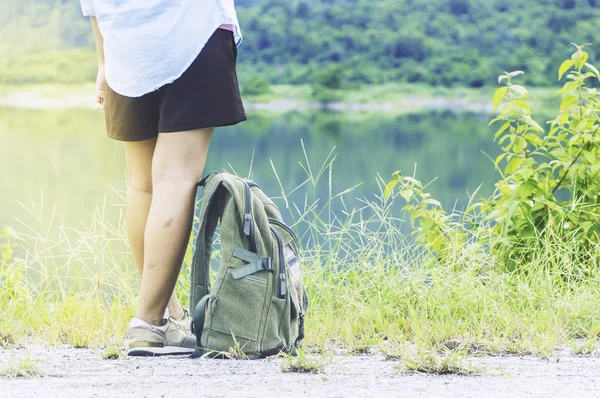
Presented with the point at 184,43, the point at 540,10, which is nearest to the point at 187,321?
the point at 184,43

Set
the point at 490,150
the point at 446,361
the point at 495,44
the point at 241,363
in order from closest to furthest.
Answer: the point at 446,361 < the point at 241,363 < the point at 490,150 < the point at 495,44

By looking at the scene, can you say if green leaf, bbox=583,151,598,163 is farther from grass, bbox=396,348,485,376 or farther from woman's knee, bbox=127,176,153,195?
woman's knee, bbox=127,176,153,195

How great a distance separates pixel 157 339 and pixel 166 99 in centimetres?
60

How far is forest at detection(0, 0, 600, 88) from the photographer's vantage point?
132 feet

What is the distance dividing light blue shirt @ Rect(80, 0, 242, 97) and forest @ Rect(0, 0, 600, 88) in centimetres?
3595

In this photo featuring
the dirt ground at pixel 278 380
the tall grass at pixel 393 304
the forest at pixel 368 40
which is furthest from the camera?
the forest at pixel 368 40

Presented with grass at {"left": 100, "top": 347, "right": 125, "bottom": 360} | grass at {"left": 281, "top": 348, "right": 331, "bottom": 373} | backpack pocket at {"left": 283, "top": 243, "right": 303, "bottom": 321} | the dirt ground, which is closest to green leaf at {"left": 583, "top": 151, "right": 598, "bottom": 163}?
the dirt ground

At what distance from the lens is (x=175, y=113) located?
1.89m

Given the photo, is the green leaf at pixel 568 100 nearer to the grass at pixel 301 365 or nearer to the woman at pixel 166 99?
the woman at pixel 166 99

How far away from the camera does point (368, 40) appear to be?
45719 mm

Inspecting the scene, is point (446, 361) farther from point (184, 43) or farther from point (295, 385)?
point (184, 43)

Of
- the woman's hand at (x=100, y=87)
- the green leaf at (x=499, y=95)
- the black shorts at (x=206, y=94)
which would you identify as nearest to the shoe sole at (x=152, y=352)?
the black shorts at (x=206, y=94)

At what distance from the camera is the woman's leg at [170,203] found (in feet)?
6.29

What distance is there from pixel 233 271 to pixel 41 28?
156 feet
